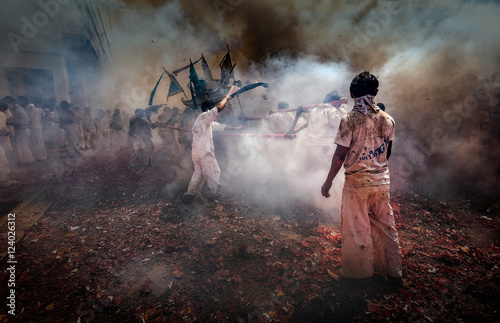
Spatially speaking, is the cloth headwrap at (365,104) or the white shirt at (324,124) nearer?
the cloth headwrap at (365,104)

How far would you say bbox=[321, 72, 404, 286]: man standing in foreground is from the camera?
7.29ft

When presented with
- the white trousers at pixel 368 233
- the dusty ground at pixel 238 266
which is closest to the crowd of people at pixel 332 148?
the white trousers at pixel 368 233

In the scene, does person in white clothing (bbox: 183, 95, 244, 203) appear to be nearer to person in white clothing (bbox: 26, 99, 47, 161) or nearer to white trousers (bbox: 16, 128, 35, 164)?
white trousers (bbox: 16, 128, 35, 164)

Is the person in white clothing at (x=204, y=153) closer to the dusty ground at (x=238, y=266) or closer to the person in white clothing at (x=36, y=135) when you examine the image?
the dusty ground at (x=238, y=266)

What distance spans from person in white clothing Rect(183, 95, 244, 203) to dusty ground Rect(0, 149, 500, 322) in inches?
15.1

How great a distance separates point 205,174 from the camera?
500 centimetres

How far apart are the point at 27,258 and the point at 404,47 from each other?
10.9 m

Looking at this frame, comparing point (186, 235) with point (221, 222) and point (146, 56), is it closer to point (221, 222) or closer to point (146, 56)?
point (221, 222)

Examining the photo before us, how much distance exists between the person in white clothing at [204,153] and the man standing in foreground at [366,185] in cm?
291

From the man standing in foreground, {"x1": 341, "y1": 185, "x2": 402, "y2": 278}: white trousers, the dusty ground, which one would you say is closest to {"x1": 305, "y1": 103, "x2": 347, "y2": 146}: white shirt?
the dusty ground

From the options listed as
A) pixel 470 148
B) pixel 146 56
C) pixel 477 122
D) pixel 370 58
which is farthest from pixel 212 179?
pixel 146 56

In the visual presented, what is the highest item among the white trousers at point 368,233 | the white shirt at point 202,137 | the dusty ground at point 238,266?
the white shirt at point 202,137

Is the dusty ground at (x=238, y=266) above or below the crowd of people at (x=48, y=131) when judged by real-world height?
below

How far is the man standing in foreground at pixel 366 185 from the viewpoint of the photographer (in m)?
2.22
